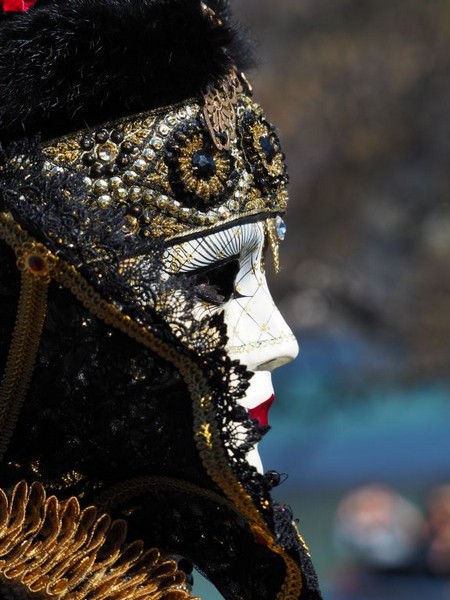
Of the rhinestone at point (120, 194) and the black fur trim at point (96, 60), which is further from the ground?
the black fur trim at point (96, 60)

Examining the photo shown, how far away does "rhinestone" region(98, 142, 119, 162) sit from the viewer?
1.27 metres

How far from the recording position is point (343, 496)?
4309mm

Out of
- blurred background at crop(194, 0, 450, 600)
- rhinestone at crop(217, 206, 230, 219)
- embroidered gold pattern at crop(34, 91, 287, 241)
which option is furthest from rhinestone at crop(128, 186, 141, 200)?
blurred background at crop(194, 0, 450, 600)

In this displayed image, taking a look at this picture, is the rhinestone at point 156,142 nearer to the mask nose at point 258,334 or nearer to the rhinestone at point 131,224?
the rhinestone at point 131,224

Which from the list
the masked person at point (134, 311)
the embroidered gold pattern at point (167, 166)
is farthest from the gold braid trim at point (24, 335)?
the embroidered gold pattern at point (167, 166)

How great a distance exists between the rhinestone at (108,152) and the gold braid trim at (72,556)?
0.38m

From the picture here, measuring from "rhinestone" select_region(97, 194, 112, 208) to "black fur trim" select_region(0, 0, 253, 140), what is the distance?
9cm

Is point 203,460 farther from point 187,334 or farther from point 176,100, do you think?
point 176,100

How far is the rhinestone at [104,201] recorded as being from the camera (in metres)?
1.25

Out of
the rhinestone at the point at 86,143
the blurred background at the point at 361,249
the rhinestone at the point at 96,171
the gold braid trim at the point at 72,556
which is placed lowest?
the gold braid trim at the point at 72,556

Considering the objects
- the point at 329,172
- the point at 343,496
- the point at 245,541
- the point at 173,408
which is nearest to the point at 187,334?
the point at 173,408

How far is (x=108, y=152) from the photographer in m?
1.27

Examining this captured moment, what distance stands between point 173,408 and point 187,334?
10 centimetres

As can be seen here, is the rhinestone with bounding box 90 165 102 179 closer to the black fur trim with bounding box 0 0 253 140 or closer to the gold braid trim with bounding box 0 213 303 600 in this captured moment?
the black fur trim with bounding box 0 0 253 140
